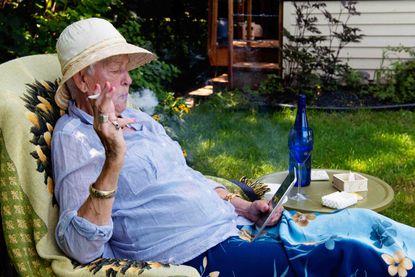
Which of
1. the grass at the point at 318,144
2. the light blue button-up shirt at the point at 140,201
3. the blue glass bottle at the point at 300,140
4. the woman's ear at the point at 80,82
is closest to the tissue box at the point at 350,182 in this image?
the blue glass bottle at the point at 300,140

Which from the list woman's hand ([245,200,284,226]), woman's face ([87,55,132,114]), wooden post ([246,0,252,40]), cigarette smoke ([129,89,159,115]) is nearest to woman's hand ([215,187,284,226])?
woman's hand ([245,200,284,226])

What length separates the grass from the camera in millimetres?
4410

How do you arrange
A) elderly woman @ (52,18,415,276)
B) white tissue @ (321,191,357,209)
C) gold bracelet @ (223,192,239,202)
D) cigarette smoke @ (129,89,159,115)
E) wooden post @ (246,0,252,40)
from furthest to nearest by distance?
wooden post @ (246,0,252,40) → cigarette smoke @ (129,89,159,115) → white tissue @ (321,191,357,209) → gold bracelet @ (223,192,239,202) → elderly woman @ (52,18,415,276)

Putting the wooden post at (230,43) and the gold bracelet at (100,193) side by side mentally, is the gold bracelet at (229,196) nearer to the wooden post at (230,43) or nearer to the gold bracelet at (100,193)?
the gold bracelet at (100,193)

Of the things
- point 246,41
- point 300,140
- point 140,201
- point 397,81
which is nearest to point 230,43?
point 246,41

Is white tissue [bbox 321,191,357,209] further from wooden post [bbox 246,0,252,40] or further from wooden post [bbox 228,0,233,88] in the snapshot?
wooden post [bbox 246,0,252,40]

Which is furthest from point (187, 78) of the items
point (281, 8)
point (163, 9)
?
point (281, 8)

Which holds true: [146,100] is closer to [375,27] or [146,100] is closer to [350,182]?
[350,182]

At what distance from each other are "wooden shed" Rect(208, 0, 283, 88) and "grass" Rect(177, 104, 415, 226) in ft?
3.33

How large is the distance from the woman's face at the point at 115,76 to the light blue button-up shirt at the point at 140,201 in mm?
124

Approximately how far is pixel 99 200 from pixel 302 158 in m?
1.31

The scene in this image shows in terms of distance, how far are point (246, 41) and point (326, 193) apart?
15.6 feet

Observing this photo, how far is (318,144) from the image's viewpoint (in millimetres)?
5031

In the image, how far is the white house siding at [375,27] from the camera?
23.3 feet
